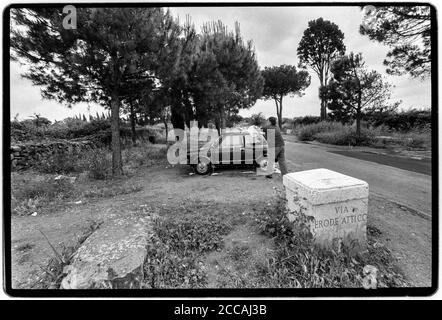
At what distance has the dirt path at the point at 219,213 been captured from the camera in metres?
2.04

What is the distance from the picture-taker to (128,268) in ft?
5.57

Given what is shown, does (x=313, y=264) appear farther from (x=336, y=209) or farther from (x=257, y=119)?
(x=257, y=119)

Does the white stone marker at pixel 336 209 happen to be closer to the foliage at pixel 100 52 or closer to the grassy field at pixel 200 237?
the grassy field at pixel 200 237

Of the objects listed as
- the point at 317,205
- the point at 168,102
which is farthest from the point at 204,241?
the point at 168,102

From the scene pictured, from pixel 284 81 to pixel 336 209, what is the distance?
30.0 meters

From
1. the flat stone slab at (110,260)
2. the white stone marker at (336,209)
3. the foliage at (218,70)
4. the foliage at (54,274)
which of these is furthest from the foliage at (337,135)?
the foliage at (54,274)

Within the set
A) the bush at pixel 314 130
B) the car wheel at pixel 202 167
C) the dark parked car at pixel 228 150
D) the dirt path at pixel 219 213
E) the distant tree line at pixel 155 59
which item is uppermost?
A: the distant tree line at pixel 155 59

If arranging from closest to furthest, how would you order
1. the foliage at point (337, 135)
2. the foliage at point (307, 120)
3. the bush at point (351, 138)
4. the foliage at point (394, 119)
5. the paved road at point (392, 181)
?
1. the paved road at point (392, 181)
2. the foliage at point (394, 119)
3. the bush at point (351, 138)
4. the foliage at point (337, 135)
5. the foliage at point (307, 120)

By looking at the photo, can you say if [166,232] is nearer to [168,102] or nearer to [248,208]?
[248,208]

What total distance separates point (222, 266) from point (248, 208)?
59.6 inches

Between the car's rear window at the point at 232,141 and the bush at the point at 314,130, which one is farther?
the bush at the point at 314,130

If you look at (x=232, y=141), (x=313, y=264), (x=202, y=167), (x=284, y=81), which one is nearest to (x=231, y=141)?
(x=232, y=141)

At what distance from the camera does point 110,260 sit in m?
1.77

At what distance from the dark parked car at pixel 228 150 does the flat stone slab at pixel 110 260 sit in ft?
13.1
